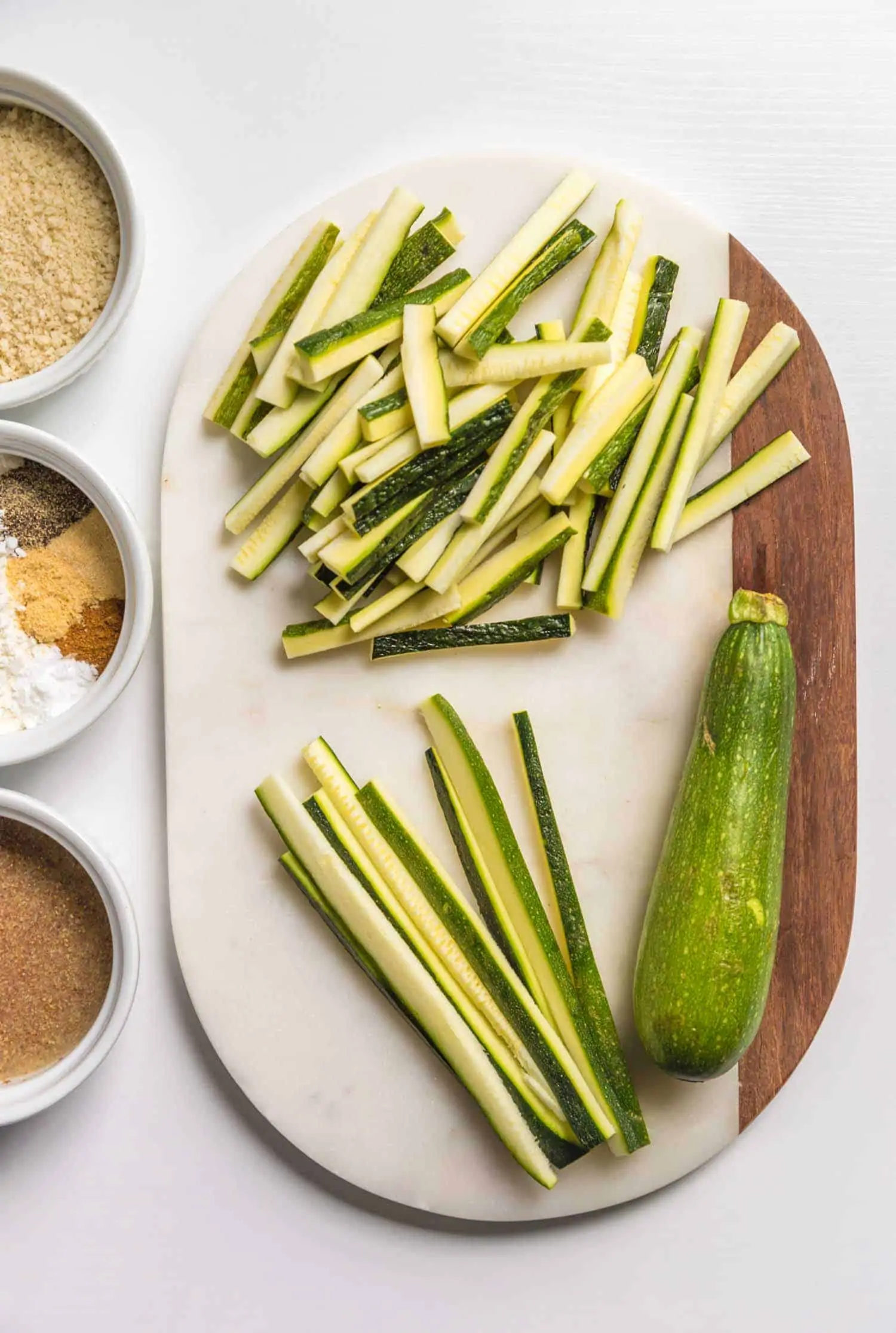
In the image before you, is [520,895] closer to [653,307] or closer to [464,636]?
[464,636]

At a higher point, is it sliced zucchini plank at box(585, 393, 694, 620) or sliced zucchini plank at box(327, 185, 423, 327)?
sliced zucchini plank at box(327, 185, 423, 327)

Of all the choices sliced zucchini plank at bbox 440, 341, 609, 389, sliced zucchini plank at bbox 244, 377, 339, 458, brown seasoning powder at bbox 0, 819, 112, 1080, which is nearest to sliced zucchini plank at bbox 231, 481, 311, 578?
sliced zucchini plank at bbox 244, 377, 339, 458

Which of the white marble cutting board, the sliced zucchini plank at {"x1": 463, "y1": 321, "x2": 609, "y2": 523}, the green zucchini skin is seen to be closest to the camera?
the green zucchini skin

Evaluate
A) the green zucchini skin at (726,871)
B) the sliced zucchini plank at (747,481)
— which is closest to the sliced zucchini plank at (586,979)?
the green zucchini skin at (726,871)

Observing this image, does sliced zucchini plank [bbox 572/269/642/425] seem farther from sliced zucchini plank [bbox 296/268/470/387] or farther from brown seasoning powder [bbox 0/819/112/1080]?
brown seasoning powder [bbox 0/819/112/1080]

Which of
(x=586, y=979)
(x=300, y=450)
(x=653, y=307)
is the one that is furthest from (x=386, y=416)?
(x=586, y=979)

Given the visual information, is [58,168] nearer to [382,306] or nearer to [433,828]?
[382,306]
